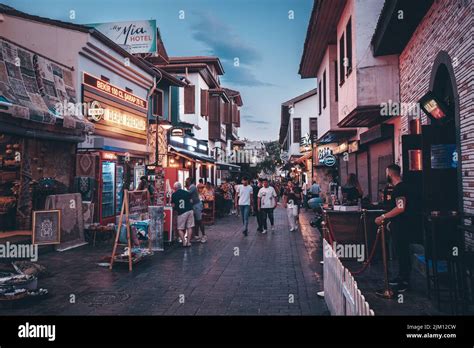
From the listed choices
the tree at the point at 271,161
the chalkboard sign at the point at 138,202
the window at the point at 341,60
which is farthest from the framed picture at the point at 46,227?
the tree at the point at 271,161

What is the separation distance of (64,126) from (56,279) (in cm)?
477

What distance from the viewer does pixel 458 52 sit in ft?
21.3

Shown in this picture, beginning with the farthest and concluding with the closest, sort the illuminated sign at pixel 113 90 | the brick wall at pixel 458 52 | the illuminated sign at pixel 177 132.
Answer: the illuminated sign at pixel 177 132
the illuminated sign at pixel 113 90
the brick wall at pixel 458 52

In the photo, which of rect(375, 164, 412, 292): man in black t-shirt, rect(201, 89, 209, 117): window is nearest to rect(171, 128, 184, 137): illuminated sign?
rect(201, 89, 209, 117): window

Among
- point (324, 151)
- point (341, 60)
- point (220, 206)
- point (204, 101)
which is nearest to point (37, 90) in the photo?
point (341, 60)

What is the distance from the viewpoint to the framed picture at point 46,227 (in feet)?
32.1

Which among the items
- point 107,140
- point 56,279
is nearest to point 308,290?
point 56,279

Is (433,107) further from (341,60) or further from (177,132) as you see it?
(177,132)

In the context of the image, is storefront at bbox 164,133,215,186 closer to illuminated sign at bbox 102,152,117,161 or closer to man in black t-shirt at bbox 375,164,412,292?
illuminated sign at bbox 102,152,117,161

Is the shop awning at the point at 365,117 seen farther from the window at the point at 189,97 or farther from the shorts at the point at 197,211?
the window at the point at 189,97

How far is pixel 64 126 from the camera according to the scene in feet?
35.6

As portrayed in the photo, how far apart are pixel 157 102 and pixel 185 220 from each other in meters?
11.7

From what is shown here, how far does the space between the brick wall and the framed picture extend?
347 inches
